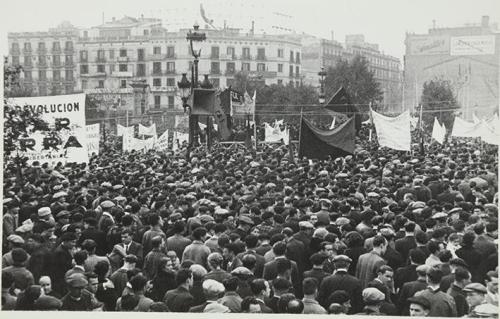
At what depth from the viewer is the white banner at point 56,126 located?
14.8m

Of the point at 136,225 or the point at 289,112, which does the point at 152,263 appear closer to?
the point at 136,225

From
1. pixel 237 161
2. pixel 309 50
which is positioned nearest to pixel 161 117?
pixel 309 50

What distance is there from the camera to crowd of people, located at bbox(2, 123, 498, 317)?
844 centimetres

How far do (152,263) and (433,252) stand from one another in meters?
3.44

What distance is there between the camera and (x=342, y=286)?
28.8ft

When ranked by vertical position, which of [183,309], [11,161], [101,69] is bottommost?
[183,309]

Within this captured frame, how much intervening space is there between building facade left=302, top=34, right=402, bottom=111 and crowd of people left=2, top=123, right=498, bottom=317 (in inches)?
2097

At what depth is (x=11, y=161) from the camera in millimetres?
16406

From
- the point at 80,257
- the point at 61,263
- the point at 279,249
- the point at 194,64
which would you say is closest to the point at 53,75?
the point at 194,64

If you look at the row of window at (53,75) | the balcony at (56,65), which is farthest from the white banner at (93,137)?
the balcony at (56,65)

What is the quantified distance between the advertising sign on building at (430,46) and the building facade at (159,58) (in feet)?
52.4

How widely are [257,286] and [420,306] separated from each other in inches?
65.8

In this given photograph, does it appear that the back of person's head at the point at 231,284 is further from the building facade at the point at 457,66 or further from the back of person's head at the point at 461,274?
the building facade at the point at 457,66

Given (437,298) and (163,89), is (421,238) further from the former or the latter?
(163,89)
